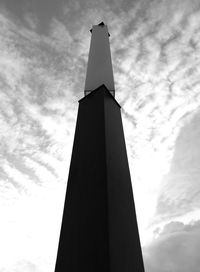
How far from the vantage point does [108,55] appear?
12.2 m

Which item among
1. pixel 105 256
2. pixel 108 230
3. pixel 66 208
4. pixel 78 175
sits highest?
pixel 78 175

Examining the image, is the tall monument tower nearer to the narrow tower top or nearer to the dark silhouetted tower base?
the dark silhouetted tower base

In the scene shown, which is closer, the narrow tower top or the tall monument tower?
the tall monument tower

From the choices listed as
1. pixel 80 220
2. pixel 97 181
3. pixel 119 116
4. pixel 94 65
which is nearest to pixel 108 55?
pixel 94 65

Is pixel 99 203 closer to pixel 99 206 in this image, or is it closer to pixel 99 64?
pixel 99 206

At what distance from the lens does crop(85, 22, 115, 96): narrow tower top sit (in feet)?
32.0

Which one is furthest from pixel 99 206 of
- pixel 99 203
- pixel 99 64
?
pixel 99 64

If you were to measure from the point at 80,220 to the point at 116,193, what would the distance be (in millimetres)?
1054

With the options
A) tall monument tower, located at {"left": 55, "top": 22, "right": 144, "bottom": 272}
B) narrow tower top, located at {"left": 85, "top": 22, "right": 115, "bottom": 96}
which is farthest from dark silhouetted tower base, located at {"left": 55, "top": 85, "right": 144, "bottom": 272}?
narrow tower top, located at {"left": 85, "top": 22, "right": 115, "bottom": 96}

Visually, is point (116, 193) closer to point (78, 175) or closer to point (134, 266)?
point (78, 175)

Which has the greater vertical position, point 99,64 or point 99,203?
point 99,64

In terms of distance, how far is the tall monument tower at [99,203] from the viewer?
436cm

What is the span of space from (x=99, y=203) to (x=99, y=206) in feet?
0.22

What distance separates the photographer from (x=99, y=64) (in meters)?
11.2
